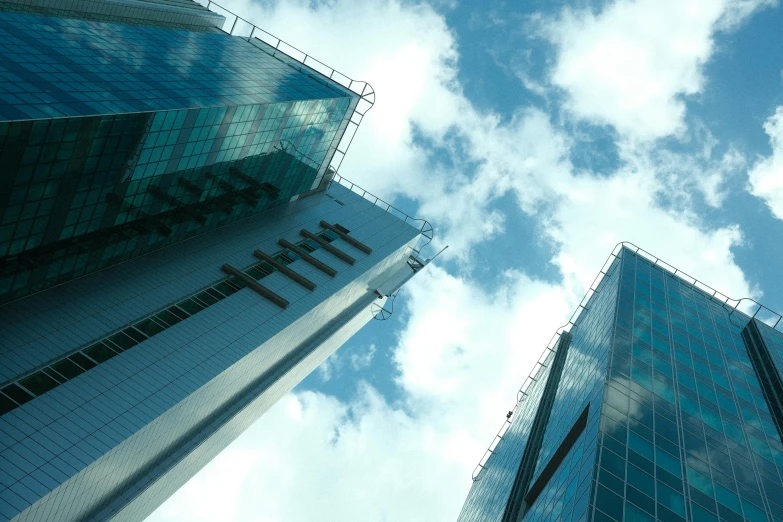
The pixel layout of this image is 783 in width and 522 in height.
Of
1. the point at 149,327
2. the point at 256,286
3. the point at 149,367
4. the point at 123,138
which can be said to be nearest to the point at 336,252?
the point at 256,286

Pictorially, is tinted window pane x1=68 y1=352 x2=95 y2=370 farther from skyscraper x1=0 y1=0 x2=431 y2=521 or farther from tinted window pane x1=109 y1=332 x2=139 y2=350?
tinted window pane x1=109 y1=332 x2=139 y2=350

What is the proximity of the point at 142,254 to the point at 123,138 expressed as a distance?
17.0 metres

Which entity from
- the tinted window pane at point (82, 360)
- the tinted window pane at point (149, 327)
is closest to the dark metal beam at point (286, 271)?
the tinted window pane at point (149, 327)

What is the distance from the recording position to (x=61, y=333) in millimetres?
46719

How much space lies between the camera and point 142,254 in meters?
59.8

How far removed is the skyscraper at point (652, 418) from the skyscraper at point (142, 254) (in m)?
24.7

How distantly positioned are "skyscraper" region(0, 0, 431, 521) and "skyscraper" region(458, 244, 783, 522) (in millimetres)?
24669

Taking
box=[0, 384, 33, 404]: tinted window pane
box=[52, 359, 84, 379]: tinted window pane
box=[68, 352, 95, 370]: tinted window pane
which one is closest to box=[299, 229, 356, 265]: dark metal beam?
box=[68, 352, 95, 370]: tinted window pane

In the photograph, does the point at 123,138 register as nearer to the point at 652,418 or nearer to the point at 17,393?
the point at 17,393

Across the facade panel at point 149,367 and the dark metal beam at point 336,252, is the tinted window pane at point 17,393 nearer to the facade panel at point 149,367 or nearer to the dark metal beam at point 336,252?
the facade panel at point 149,367

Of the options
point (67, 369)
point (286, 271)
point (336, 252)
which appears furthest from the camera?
point (336, 252)

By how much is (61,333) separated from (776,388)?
6026cm

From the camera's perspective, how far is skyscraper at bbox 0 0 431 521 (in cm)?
3919

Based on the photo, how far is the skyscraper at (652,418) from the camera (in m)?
43.2
